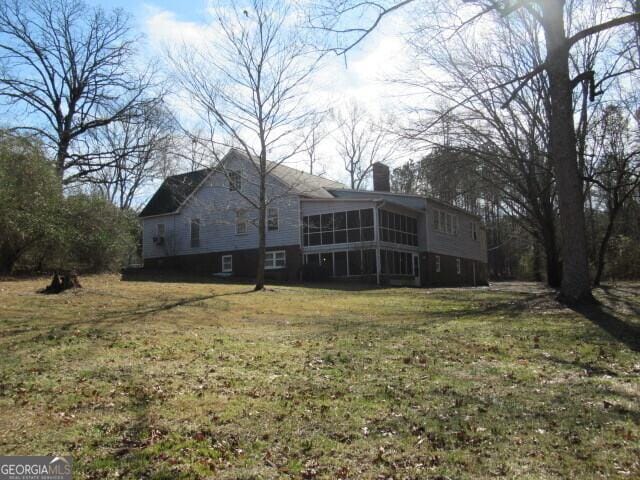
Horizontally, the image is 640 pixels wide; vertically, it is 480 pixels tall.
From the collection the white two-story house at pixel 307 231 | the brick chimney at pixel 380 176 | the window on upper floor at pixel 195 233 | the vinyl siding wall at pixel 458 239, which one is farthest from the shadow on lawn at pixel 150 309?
the brick chimney at pixel 380 176

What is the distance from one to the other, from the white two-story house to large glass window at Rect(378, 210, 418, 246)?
0.21 ft

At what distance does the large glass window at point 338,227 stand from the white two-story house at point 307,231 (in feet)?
0.19

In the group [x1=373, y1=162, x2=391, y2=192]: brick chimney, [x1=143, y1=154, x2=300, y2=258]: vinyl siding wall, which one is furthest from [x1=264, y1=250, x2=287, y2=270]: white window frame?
[x1=373, y1=162, x2=391, y2=192]: brick chimney

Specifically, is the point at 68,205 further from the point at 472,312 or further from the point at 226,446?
the point at 226,446

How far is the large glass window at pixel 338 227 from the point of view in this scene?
32219 millimetres

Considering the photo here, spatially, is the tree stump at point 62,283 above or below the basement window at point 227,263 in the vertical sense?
below

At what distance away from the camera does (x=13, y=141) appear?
67.8ft

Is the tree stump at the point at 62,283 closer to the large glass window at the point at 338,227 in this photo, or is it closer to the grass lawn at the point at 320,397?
the grass lawn at the point at 320,397

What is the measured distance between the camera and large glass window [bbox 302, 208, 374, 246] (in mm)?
32219

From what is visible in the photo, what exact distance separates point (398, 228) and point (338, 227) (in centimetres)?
398

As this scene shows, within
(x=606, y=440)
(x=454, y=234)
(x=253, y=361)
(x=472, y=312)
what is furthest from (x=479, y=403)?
(x=454, y=234)

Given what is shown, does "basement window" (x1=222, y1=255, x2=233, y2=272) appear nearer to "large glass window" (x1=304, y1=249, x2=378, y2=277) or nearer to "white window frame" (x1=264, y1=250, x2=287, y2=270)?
"white window frame" (x1=264, y1=250, x2=287, y2=270)

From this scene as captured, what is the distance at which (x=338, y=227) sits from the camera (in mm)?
33000

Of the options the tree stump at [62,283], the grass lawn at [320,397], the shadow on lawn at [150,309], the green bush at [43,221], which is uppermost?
the green bush at [43,221]
